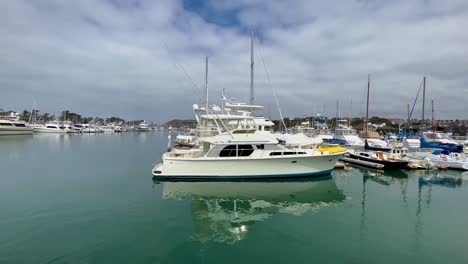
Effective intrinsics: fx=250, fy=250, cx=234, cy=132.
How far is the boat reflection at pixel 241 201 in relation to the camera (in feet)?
32.9

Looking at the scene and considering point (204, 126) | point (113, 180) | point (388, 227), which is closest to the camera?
point (388, 227)

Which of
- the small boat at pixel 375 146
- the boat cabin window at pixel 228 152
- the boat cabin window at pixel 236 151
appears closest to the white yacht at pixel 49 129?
the boat cabin window at pixel 228 152

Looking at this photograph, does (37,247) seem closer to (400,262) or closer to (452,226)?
(400,262)

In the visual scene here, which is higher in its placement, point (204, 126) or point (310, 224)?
point (204, 126)

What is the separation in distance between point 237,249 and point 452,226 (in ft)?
30.5

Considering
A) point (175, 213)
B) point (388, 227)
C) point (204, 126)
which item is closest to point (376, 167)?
point (388, 227)

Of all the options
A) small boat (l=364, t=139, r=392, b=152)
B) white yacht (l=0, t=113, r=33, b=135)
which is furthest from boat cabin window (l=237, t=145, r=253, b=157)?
white yacht (l=0, t=113, r=33, b=135)

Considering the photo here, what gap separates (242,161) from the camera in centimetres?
1759

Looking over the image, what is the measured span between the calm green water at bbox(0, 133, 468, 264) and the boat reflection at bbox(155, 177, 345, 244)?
0.05 meters

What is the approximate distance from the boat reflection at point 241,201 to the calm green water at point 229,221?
51 millimetres

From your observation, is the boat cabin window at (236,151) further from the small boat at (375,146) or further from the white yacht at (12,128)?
the white yacht at (12,128)

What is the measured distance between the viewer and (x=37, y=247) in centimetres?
804

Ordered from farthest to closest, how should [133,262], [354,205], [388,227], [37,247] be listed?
1. [354,205]
2. [388,227]
3. [37,247]
4. [133,262]

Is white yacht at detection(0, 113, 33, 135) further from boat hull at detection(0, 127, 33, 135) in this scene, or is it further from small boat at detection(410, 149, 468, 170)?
small boat at detection(410, 149, 468, 170)
